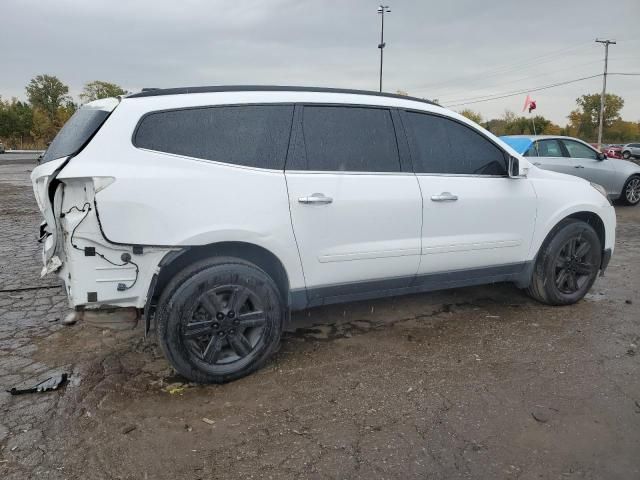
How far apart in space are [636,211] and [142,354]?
445 inches

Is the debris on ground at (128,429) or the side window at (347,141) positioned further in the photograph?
the side window at (347,141)

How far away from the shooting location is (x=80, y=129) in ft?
10.4

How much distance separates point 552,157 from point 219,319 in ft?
31.0

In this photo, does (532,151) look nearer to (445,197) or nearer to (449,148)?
(449,148)

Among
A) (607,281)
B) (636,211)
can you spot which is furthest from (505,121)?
(607,281)

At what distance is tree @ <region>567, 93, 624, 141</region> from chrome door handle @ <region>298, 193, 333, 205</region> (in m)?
81.4

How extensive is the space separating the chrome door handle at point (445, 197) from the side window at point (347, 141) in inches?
14.1

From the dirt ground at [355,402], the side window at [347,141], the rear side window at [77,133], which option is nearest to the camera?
the dirt ground at [355,402]

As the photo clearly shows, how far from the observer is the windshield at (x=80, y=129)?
306 cm

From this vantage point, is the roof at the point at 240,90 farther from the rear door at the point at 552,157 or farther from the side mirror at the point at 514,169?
the rear door at the point at 552,157

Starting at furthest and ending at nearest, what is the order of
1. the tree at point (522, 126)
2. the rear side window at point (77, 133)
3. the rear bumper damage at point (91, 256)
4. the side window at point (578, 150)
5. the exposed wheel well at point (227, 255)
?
the tree at point (522, 126) → the side window at point (578, 150) → the exposed wheel well at point (227, 255) → the rear side window at point (77, 133) → the rear bumper damage at point (91, 256)

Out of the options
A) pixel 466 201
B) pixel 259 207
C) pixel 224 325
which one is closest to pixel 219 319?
pixel 224 325

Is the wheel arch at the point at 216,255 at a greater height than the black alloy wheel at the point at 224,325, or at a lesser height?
greater

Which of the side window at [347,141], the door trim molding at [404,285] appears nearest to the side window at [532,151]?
the door trim molding at [404,285]
